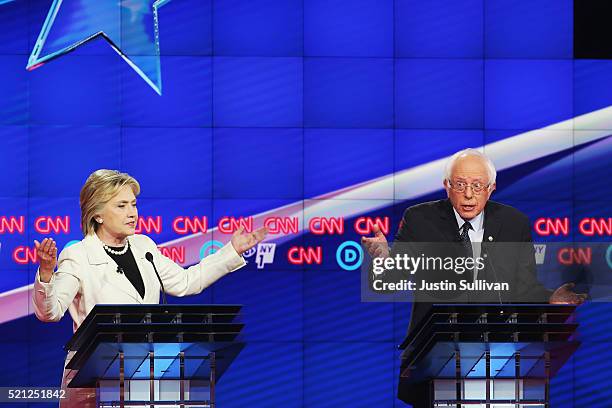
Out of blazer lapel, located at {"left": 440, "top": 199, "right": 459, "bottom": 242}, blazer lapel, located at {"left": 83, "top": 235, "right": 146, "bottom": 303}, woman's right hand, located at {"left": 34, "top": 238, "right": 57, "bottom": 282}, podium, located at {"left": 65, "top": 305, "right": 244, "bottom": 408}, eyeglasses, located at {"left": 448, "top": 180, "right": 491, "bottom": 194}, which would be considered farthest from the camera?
blazer lapel, located at {"left": 440, "top": 199, "right": 459, "bottom": 242}

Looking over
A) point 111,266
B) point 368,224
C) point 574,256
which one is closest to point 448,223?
point 368,224

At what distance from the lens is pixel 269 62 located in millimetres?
9719

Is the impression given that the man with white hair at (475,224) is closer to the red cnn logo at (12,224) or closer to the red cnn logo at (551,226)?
the red cnn logo at (551,226)

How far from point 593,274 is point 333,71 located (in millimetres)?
2323

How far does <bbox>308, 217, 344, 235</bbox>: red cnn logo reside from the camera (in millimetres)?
9664

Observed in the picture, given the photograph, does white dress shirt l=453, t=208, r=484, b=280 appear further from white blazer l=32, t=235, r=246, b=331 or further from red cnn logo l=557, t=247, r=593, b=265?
white blazer l=32, t=235, r=246, b=331

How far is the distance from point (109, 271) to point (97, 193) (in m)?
0.67

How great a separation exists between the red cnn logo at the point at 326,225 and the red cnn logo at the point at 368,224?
0.12 metres

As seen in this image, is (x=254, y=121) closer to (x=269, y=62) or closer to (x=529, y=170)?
(x=269, y=62)

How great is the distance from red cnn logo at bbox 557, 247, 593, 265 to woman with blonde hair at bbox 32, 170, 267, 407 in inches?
95.2

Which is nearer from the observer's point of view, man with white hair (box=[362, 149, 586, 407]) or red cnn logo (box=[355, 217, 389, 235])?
man with white hair (box=[362, 149, 586, 407])

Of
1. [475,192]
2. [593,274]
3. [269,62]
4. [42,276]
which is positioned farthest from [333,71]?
[42,276]

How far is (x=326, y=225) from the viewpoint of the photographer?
9.67 metres
